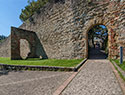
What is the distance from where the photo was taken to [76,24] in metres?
7.91

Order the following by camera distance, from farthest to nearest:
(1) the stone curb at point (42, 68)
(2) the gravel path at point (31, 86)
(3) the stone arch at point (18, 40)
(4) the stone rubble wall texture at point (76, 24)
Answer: (3) the stone arch at point (18, 40) < (4) the stone rubble wall texture at point (76, 24) < (1) the stone curb at point (42, 68) < (2) the gravel path at point (31, 86)

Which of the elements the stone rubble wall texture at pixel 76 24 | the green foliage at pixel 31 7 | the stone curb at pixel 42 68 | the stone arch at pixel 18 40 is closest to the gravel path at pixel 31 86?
the stone curb at pixel 42 68

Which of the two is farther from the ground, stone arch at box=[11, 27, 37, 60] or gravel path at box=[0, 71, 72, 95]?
stone arch at box=[11, 27, 37, 60]

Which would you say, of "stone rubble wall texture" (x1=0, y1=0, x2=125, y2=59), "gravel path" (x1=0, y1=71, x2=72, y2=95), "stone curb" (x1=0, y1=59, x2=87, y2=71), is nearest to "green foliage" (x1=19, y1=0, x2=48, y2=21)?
"stone rubble wall texture" (x1=0, y1=0, x2=125, y2=59)

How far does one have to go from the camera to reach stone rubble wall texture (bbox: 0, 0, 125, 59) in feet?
20.8

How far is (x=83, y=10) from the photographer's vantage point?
A: 301 inches

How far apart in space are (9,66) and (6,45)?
1221 centimetres

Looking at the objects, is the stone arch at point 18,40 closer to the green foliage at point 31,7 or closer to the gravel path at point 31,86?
the gravel path at point 31,86

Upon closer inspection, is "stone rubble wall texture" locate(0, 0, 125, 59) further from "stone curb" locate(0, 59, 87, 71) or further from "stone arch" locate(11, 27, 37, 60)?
"stone curb" locate(0, 59, 87, 71)

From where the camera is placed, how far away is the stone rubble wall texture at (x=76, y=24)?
6.33m

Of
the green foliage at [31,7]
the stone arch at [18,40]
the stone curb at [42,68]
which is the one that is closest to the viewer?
the stone curb at [42,68]

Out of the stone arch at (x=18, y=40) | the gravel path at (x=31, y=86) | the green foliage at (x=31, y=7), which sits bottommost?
the gravel path at (x=31, y=86)

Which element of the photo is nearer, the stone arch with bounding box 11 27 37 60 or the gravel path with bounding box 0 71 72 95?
the gravel path with bounding box 0 71 72 95

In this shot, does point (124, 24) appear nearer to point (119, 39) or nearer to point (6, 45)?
point (119, 39)
